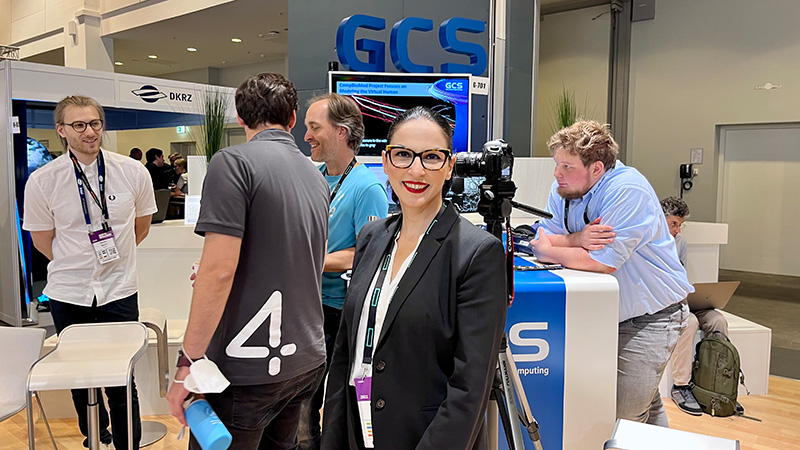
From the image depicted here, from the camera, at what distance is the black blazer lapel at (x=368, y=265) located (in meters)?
1.30

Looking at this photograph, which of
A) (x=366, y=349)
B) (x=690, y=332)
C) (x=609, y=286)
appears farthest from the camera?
(x=690, y=332)

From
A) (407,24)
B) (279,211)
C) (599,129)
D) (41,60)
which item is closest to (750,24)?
(407,24)

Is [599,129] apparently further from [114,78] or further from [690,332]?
[114,78]

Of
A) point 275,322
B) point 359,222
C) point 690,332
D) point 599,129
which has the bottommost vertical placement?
point 690,332

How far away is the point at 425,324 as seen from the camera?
119 cm

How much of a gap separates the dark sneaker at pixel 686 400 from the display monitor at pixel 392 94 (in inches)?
98.5

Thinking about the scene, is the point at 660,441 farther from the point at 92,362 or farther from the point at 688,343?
the point at 688,343

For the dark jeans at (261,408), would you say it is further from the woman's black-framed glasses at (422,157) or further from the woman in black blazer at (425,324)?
the woman's black-framed glasses at (422,157)

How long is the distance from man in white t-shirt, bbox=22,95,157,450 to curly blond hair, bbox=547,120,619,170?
75.0 inches

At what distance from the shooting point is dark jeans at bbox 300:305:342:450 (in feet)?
6.94

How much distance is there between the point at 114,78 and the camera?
587 cm

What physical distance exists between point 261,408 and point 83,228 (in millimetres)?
1448

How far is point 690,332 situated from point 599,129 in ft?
7.00

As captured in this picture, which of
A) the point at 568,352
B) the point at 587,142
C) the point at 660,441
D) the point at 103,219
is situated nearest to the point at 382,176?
the point at 103,219
